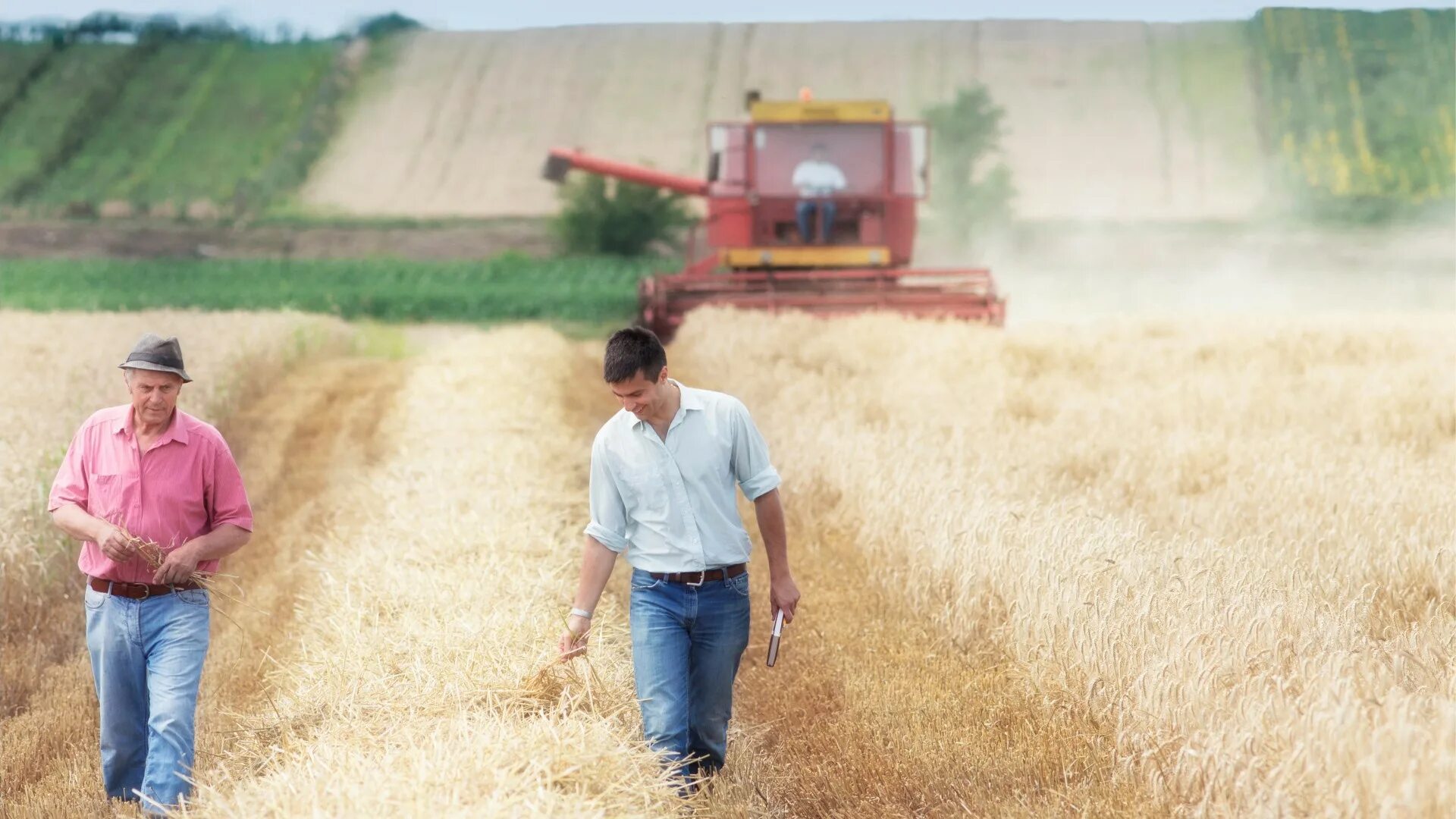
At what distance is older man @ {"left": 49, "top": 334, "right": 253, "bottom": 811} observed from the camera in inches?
196

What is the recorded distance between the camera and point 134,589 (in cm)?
502

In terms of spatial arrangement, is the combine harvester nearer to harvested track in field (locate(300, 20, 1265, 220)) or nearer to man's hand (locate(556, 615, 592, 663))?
man's hand (locate(556, 615, 592, 663))

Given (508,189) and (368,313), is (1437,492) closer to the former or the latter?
(368,313)

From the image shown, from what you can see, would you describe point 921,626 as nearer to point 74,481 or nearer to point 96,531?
point 96,531

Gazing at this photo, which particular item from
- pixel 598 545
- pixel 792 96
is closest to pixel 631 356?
pixel 598 545

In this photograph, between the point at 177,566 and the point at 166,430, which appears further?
the point at 166,430

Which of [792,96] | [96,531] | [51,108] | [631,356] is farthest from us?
[51,108]

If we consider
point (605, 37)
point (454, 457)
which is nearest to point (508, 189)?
point (605, 37)

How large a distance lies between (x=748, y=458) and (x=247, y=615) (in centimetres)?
415

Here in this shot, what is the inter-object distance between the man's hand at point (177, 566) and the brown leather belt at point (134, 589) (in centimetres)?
11

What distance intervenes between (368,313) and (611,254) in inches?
428

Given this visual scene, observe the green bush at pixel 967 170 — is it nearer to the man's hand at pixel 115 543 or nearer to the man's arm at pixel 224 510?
the man's arm at pixel 224 510

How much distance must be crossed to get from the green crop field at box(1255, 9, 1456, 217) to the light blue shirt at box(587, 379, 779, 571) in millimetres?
45357

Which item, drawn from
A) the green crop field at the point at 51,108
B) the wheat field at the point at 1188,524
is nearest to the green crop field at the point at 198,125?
the green crop field at the point at 51,108
